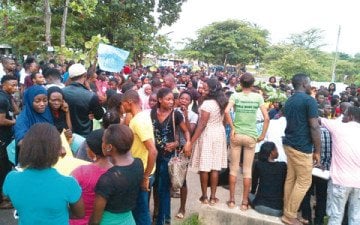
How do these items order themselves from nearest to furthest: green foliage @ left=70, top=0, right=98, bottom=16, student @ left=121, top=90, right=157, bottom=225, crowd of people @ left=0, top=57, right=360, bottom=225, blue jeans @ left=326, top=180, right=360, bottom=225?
1. student @ left=121, top=90, right=157, bottom=225
2. crowd of people @ left=0, top=57, right=360, bottom=225
3. blue jeans @ left=326, top=180, right=360, bottom=225
4. green foliage @ left=70, top=0, right=98, bottom=16

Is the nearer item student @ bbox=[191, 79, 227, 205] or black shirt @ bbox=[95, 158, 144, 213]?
black shirt @ bbox=[95, 158, 144, 213]

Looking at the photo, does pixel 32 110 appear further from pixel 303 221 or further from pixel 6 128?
pixel 303 221

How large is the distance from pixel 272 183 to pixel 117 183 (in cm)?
263

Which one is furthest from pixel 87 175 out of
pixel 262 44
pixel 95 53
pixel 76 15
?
pixel 262 44

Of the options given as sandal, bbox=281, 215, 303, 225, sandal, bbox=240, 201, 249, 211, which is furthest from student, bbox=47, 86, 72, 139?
sandal, bbox=281, 215, 303, 225

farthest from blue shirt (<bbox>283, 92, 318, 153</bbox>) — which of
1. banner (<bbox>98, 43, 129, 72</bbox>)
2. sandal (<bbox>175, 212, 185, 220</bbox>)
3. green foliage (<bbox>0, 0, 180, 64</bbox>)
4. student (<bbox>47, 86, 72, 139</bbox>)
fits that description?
green foliage (<bbox>0, 0, 180, 64</bbox>)

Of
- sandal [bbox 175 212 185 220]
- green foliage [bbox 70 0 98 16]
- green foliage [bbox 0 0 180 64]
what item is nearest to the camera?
sandal [bbox 175 212 185 220]

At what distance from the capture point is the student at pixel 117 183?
2316 mm

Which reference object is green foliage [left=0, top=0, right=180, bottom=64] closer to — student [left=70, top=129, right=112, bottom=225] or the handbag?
the handbag

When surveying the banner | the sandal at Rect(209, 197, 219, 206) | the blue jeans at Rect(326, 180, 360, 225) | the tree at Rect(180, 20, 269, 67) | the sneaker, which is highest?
the tree at Rect(180, 20, 269, 67)

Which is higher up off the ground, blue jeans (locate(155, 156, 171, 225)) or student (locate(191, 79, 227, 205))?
student (locate(191, 79, 227, 205))

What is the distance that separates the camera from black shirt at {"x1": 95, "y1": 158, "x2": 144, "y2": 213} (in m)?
2.31

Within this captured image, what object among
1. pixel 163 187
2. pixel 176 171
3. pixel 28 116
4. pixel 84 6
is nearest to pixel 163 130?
pixel 176 171

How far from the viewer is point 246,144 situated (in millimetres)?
4285
